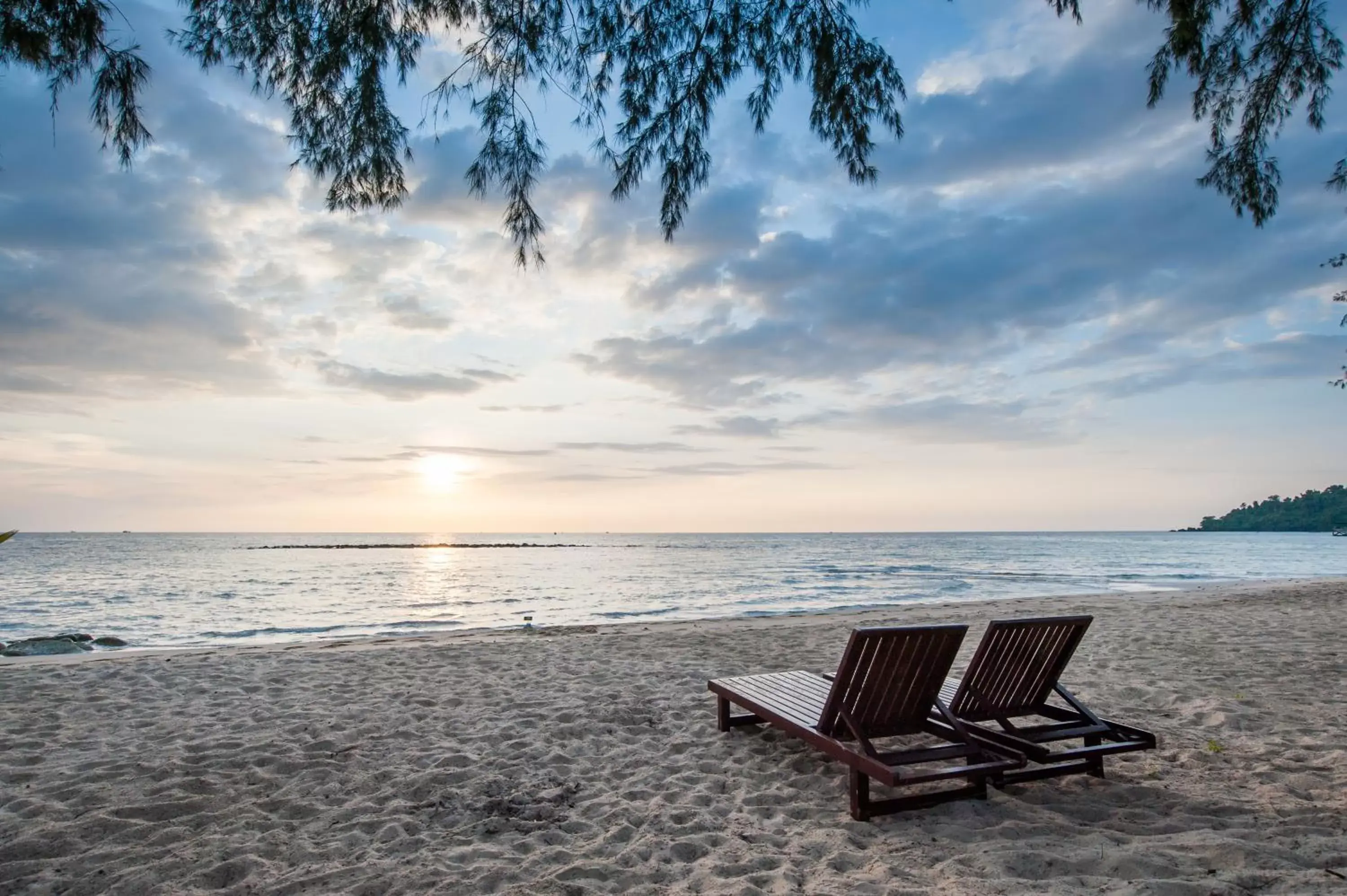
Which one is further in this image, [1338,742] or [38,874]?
[1338,742]

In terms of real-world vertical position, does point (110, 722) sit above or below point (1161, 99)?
below

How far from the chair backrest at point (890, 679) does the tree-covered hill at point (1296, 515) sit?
12960cm

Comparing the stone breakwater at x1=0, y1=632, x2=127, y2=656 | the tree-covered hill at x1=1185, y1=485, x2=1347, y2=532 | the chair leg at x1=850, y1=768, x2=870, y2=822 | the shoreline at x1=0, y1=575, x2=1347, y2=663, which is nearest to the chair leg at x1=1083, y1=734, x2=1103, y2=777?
the chair leg at x1=850, y1=768, x2=870, y2=822

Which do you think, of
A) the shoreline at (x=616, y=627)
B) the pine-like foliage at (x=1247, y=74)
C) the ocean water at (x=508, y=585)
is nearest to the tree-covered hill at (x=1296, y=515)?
the ocean water at (x=508, y=585)

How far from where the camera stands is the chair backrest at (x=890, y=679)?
13.0 ft

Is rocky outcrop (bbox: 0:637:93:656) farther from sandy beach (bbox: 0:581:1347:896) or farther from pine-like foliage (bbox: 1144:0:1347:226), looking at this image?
pine-like foliage (bbox: 1144:0:1347:226)

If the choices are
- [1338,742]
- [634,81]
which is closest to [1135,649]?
[1338,742]

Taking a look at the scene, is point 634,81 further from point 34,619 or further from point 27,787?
point 34,619

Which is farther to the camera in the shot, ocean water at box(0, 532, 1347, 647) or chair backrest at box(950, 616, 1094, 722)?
ocean water at box(0, 532, 1347, 647)

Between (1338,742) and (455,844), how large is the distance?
569 centimetres

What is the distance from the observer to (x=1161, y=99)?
4703mm

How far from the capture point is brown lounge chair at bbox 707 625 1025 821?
384cm

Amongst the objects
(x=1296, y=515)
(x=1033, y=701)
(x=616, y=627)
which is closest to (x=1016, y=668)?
(x=1033, y=701)

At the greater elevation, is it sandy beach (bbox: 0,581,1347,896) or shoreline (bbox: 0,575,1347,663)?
sandy beach (bbox: 0,581,1347,896)
